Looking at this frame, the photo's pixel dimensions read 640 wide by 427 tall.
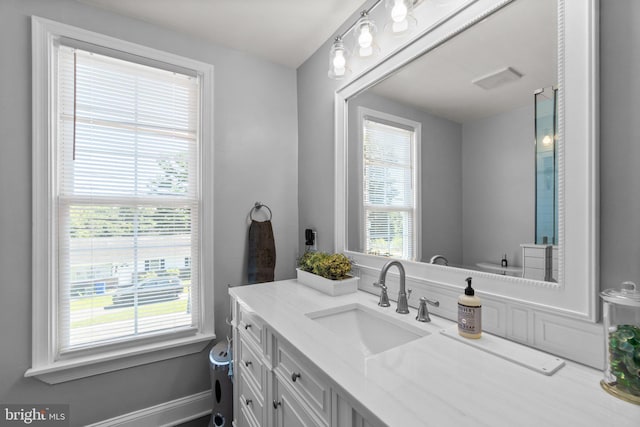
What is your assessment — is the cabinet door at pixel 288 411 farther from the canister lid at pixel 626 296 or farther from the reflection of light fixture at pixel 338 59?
the reflection of light fixture at pixel 338 59

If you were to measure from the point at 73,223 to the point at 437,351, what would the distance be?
6.30 ft

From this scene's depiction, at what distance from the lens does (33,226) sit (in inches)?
57.5

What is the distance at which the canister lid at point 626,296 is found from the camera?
0.62 m

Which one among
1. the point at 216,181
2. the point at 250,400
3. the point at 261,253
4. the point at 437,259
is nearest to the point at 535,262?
the point at 437,259

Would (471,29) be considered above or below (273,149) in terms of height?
above

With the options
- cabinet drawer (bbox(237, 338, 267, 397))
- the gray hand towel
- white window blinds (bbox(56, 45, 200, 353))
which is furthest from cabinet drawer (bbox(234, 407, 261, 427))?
the gray hand towel

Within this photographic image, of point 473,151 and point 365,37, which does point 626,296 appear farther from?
point 365,37

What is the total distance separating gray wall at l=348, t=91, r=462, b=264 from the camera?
113 centimetres

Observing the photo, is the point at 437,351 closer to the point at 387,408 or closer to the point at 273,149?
the point at 387,408

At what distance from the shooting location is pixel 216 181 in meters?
1.95

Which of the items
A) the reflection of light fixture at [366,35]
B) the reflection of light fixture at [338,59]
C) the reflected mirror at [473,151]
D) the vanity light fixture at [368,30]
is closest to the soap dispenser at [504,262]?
the reflected mirror at [473,151]

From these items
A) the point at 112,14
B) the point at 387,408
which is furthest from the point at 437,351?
the point at 112,14

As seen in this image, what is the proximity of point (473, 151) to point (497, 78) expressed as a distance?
0.25 metres

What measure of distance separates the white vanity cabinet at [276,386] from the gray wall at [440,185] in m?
0.69
